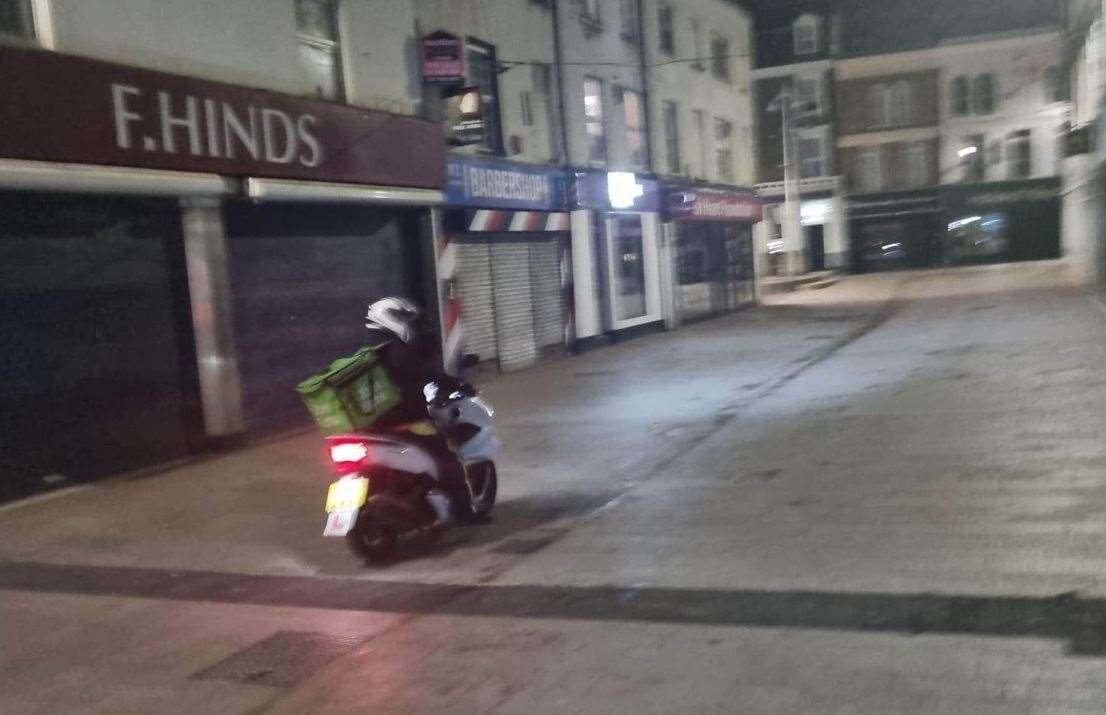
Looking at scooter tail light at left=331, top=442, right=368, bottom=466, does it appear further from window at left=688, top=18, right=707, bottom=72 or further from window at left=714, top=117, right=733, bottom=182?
window at left=714, top=117, right=733, bottom=182

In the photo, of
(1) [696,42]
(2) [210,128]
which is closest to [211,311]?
(2) [210,128]

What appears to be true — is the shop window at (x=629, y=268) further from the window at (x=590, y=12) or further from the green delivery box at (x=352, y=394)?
the green delivery box at (x=352, y=394)

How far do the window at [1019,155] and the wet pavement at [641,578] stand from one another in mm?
36665

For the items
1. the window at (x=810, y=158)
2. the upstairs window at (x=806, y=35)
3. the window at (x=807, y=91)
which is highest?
the upstairs window at (x=806, y=35)

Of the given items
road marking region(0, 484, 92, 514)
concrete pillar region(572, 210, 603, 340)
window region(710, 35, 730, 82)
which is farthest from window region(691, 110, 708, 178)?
road marking region(0, 484, 92, 514)

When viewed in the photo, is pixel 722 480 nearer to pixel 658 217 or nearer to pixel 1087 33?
pixel 658 217

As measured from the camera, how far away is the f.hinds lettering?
403 inches

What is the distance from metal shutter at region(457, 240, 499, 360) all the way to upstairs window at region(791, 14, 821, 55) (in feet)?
113

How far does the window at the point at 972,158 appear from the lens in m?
46.3

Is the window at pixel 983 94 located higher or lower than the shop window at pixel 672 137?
higher

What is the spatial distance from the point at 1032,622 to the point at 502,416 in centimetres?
856

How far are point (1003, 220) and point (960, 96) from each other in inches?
221

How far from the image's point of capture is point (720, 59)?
2922cm

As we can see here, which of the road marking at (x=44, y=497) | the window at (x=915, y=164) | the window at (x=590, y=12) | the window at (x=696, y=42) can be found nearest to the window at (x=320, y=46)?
the road marking at (x=44, y=497)
